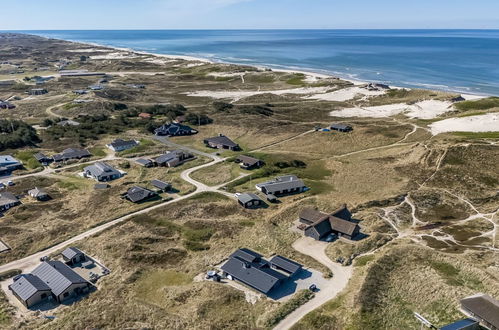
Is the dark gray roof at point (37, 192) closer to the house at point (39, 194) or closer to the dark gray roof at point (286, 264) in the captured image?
the house at point (39, 194)

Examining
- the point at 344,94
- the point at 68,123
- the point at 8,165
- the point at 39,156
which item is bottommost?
the point at 8,165

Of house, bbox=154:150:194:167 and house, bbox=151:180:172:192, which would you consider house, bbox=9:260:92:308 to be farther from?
house, bbox=154:150:194:167

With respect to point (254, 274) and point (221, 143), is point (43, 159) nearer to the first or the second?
point (221, 143)

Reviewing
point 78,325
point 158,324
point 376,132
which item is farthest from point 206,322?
point 376,132

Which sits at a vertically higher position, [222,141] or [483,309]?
[222,141]

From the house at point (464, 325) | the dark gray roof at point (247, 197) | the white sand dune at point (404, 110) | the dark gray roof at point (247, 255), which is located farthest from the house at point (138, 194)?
the white sand dune at point (404, 110)

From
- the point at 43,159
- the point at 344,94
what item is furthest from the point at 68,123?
the point at 344,94
